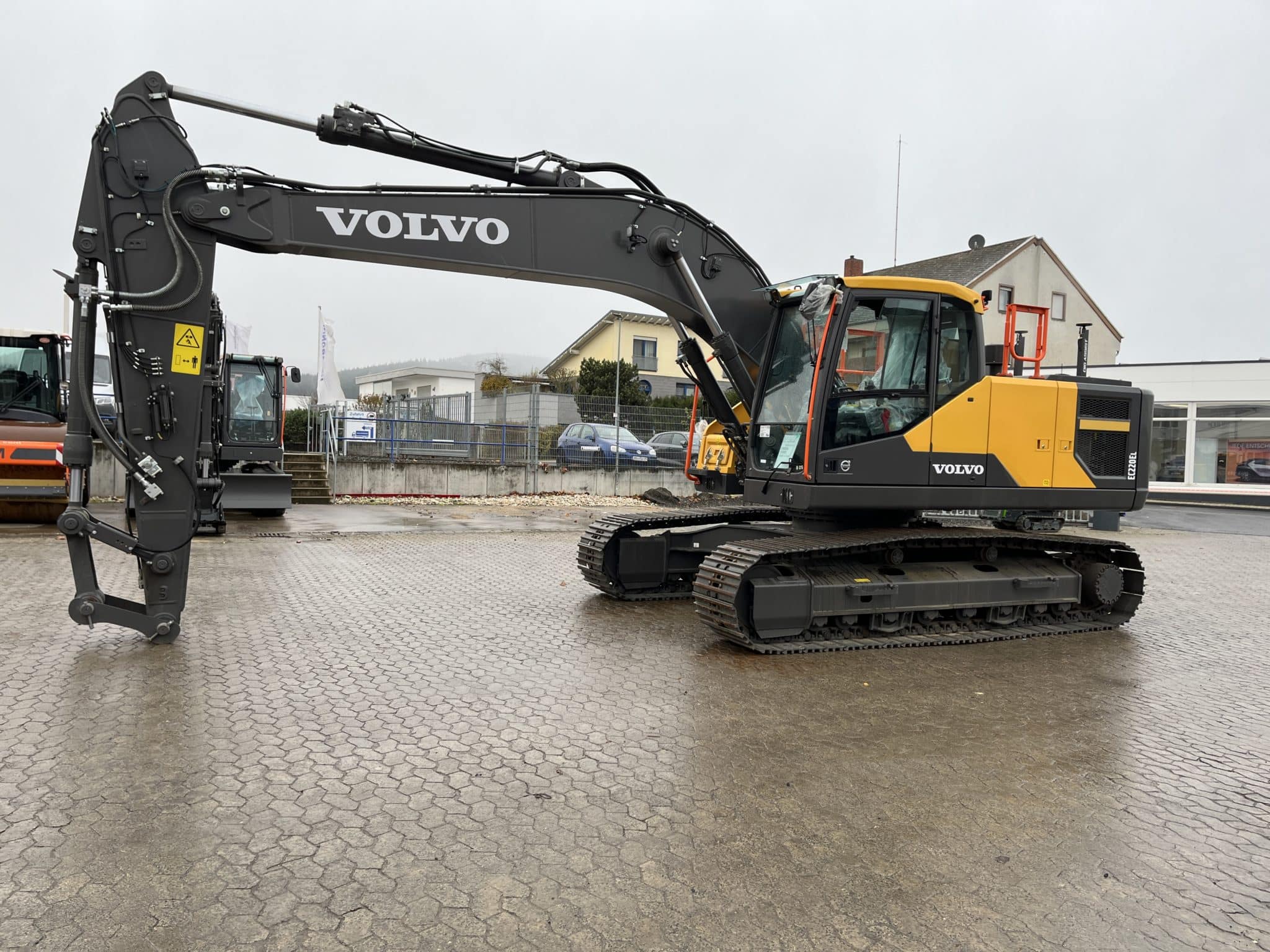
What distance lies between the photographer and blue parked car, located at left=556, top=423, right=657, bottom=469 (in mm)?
24719

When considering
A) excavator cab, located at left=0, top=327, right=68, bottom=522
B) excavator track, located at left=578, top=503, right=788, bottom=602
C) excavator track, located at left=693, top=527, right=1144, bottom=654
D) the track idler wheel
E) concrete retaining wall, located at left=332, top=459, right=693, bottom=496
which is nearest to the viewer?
excavator track, located at left=693, top=527, right=1144, bottom=654

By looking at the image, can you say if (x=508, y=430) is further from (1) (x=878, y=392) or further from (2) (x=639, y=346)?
(2) (x=639, y=346)

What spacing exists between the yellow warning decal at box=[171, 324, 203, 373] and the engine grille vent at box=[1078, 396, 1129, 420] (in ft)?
24.0

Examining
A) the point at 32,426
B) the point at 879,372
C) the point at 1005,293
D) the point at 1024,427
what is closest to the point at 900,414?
the point at 879,372

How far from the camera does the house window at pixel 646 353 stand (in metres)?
54.3

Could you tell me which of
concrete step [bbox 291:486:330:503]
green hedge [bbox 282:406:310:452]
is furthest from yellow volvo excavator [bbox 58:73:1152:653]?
green hedge [bbox 282:406:310:452]

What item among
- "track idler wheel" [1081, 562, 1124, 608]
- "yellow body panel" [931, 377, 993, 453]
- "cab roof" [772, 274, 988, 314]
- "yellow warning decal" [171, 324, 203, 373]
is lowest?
"track idler wheel" [1081, 562, 1124, 608]

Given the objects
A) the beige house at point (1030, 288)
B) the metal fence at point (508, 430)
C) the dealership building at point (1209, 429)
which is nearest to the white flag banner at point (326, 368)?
the metal fence at point (508, 430)

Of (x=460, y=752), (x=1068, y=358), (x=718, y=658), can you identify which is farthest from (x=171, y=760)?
(x=1068, y=358)

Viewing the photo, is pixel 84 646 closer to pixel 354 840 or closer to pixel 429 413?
pixel 354 840

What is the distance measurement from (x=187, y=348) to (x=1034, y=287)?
38645 millimetres

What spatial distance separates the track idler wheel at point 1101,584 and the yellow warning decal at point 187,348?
792 cm

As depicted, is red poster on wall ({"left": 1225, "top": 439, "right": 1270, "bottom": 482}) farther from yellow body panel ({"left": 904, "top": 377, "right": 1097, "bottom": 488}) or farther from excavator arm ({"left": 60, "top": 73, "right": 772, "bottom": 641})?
excavator arm ({"left": 60, "top": 73, "right": 772, "bottom": 641})

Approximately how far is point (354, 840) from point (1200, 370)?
3381 centimetres
